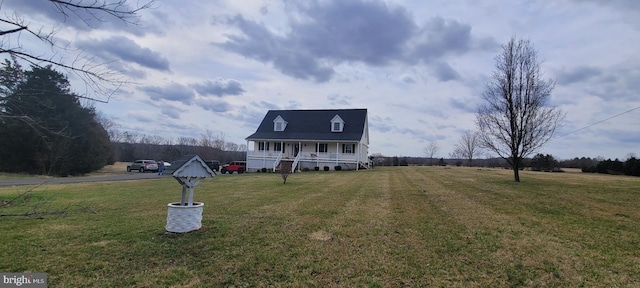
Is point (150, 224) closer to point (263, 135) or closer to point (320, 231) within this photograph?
point (320, 231)

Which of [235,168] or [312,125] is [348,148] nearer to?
[312,125]

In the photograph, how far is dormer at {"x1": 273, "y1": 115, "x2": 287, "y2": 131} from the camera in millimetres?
36625

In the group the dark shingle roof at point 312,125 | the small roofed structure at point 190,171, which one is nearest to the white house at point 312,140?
the dark shingle roof at point 312,125

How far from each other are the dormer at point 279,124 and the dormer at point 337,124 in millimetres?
5437

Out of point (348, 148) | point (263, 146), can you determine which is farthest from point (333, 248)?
point (263, 146)

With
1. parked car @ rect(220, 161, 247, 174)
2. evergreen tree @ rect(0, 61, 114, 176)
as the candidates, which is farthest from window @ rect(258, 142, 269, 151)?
evergreen tree @ rect(0, 61, 114, 176)

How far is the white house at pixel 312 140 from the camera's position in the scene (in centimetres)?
3359

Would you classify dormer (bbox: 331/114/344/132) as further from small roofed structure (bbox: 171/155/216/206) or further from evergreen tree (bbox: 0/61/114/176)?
small roofed structure (bbox: 171/155/216/206)

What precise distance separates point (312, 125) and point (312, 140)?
11.1 feet

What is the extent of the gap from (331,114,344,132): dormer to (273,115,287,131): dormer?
5437mm

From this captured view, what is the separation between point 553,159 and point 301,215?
157 ft

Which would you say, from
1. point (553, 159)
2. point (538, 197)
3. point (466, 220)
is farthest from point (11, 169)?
point (553, 159)

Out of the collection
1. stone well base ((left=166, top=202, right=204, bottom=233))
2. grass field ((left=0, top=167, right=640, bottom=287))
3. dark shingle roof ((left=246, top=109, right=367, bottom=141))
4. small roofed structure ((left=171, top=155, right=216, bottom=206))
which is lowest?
grass field ((left=0, top=167, right=640, bottom=287))

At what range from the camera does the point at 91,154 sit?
104ft
